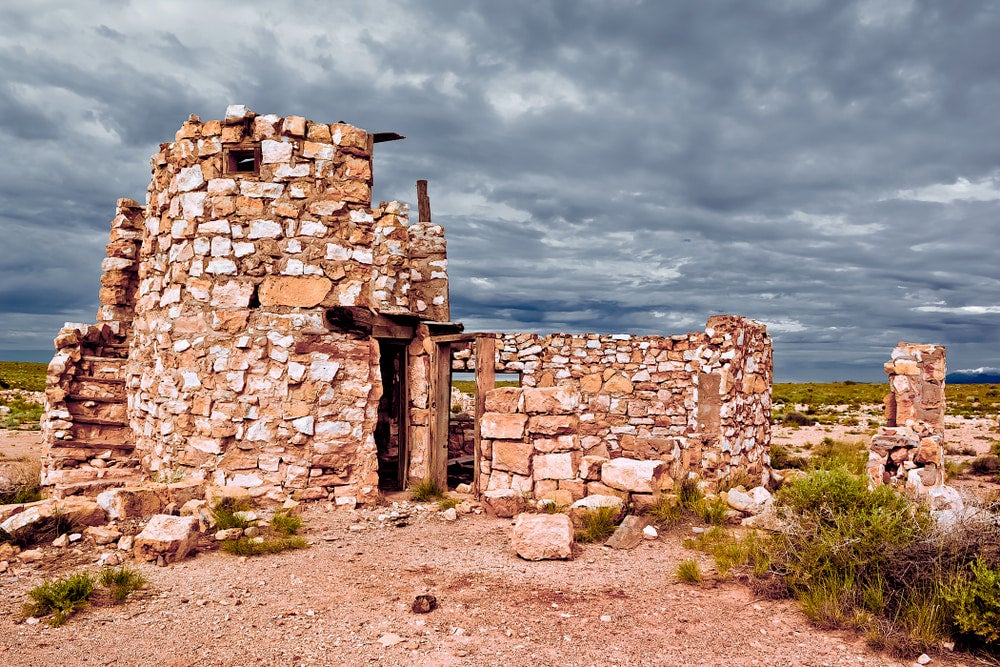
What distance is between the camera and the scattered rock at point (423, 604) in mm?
5160

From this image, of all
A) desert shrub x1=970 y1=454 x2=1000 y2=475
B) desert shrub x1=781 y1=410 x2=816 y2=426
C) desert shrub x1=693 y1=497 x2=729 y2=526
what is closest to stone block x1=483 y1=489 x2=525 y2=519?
desert shrub x1=693 y1=497 x2=729 y2=526

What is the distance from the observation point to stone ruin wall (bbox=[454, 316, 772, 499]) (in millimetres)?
8414

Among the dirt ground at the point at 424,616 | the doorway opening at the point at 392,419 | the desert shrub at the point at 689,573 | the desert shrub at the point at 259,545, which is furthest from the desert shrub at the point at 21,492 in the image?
the desert shrub at the point at 689,573

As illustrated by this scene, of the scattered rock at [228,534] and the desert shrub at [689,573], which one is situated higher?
the desert shrub at [689,573]

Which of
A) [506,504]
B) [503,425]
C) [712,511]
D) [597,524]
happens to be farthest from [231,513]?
[712,511]

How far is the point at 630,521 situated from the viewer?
24.1 feet

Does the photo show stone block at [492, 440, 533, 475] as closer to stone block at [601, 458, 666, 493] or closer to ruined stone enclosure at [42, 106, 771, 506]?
ruined stone enclosure at [42, 106, 771, 506]

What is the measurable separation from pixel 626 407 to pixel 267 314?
8531 millimetres

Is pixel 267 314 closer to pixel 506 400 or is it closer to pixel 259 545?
pixel 259 545

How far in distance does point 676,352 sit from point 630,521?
7294 millimetres

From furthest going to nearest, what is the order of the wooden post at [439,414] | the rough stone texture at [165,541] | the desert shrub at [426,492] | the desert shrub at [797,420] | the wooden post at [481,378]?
the desert shrub at [797,420], the wooden post at [439,414], the wooden post at [481,378], the desert shrub at [426,492], the rough stone texture at [165,541]

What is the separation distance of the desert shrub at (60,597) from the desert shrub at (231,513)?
1.92 meters

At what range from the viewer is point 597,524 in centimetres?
727

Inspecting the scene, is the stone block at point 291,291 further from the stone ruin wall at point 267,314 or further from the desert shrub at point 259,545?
the desert shrub at point 259,545
